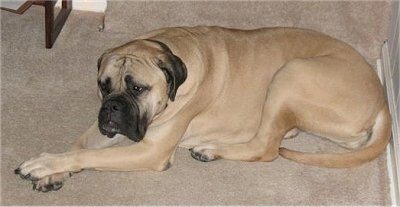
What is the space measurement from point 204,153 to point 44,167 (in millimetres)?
661

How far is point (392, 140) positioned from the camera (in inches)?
124

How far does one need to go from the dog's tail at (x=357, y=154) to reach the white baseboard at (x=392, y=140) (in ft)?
0.34

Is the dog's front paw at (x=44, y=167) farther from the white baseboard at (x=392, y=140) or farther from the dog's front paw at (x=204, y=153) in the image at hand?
the white baseboard at (x=392, y=140)

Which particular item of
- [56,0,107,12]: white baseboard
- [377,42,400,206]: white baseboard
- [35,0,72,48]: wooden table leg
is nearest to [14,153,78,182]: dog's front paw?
[35,0,72,48]: wooden table leg

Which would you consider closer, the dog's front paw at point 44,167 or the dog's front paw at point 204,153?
the dog's front paw at point 44,167

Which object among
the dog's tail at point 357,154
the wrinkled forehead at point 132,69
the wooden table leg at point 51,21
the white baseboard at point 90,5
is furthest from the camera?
the white baseboard at point 90,5

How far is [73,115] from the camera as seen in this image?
127 inches

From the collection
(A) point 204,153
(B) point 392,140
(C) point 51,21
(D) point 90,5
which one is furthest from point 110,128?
(D) point 90,5

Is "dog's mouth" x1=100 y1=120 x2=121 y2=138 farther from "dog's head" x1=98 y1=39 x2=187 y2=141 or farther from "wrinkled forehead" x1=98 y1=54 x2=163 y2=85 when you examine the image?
"wrinkled forehead" x1=98 y1=54 x2=163 y2=85

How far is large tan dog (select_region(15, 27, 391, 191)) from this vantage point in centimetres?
268

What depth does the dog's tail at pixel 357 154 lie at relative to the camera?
2.91m

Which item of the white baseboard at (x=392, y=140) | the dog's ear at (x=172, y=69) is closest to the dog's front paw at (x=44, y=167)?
the dog's ear at (x=172, y=69)

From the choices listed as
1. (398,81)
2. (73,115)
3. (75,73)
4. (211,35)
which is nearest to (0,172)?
(73,115)

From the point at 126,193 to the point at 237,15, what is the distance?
1.32 m
